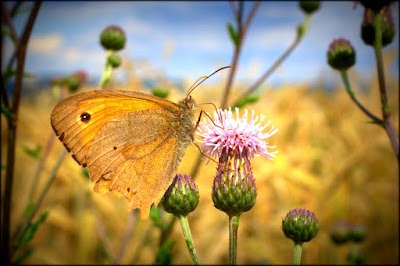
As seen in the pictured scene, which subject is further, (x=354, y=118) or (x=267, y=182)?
(x=354, y=118)

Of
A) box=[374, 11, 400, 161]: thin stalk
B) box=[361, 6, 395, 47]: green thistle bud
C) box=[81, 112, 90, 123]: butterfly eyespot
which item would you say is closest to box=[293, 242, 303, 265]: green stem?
box=[374, 11, 400, 161]: thin stalk

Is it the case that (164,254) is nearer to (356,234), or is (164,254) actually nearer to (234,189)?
(234,189)

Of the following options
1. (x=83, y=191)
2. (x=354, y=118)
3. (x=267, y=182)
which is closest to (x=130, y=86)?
(x=83, y=191)

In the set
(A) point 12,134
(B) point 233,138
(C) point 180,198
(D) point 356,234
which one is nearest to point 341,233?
(D) point 356,234

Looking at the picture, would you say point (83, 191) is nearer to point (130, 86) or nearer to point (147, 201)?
point (130, 86)

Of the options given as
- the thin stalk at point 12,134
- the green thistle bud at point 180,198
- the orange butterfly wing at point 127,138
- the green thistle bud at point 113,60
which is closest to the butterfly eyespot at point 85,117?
the orange butterfly wing at point 127,138

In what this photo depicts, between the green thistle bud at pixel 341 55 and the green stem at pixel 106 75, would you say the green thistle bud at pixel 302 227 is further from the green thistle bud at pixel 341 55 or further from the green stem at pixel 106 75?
the green stem at pixel 106 75
